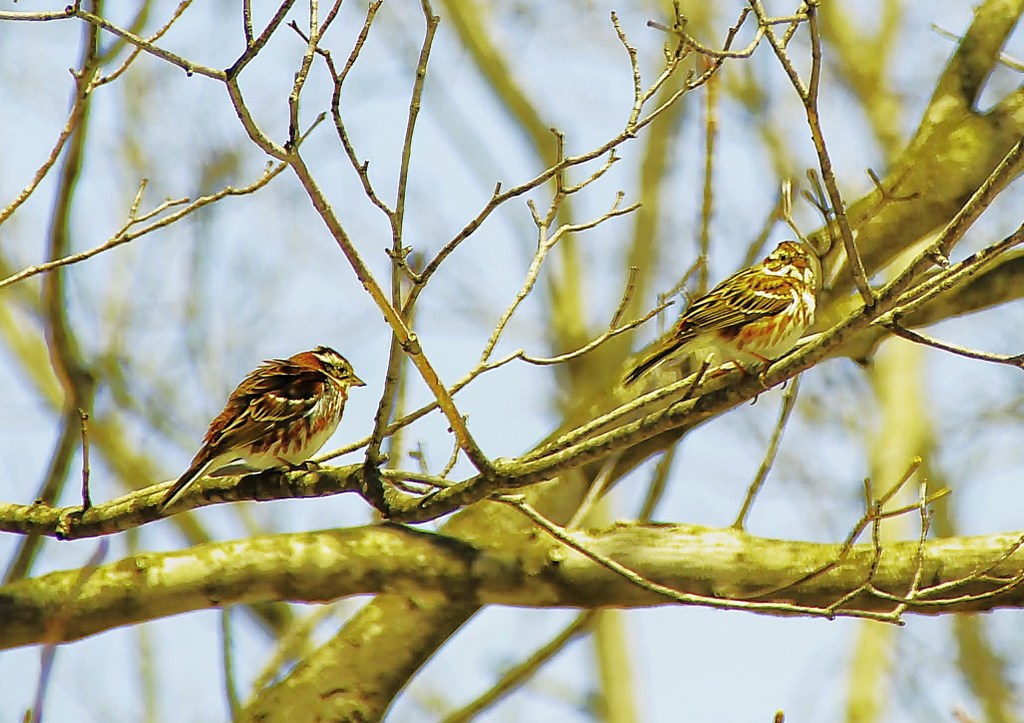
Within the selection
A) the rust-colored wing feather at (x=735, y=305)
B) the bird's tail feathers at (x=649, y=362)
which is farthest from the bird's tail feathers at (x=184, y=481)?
the rust-colored wing feather at (x=735, y=305)

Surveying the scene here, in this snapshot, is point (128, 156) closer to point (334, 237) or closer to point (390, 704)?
point (390, 704)

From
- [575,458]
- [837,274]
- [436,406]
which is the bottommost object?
[575,458]

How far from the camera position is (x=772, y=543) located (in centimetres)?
516

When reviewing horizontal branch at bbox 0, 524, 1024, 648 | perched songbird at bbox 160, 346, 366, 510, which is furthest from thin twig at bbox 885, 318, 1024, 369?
perched songbird at bbox 160, 346, 366, 510

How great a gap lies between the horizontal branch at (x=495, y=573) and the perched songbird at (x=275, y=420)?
1.29ft

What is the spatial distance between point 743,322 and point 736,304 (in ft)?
0.31

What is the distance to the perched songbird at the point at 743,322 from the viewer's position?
5.20 m

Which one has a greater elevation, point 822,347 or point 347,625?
point 347,625

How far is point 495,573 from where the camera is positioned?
205 inches

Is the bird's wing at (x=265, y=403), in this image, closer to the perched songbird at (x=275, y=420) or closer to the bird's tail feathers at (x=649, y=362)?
the perched songbird at (x=275, y=420)

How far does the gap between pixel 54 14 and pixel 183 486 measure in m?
1.74

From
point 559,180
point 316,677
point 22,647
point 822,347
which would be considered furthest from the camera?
point 316,677

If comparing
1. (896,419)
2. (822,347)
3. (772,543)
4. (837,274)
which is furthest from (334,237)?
(896,419)

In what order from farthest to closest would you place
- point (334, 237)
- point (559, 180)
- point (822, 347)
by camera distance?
point (559, 180), point (822, 347), point (334, 237)
